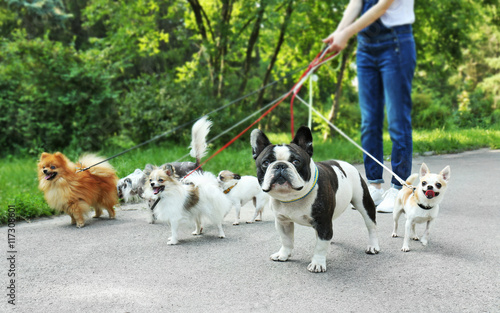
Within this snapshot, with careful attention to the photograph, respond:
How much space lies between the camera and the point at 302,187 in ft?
9.68

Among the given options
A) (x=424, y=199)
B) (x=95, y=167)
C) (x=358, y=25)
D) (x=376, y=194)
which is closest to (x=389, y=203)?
(x=376, y=194)

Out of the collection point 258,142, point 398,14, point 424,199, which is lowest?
point 424,199

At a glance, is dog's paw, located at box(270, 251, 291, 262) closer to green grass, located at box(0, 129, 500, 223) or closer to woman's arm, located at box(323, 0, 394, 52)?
woman's arm, located at box(323, 0, 394, 52)

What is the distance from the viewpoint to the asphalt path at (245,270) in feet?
Answer: 9.03

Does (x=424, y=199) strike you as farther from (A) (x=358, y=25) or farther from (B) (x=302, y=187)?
(A) (x=358, y=25)

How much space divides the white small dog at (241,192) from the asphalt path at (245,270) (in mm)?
185

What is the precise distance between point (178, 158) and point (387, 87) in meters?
5.50

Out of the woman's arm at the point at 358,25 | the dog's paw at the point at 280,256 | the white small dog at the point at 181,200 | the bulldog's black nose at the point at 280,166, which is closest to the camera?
the bulldog's black nose at the point at 280,166

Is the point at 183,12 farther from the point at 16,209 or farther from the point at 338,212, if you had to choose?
the point at 338,212

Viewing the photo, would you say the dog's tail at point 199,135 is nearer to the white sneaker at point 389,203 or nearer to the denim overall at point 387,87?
the denim overall at point 387,87

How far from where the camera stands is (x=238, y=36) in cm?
1267

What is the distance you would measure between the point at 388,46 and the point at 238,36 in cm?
848

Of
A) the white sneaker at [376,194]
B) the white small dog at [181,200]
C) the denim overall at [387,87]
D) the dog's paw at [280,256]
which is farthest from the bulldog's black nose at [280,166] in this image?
the white sneaker at [376,194]

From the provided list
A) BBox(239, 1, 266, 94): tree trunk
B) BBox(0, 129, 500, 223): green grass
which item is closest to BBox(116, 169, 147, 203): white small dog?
BBox(0, 129, 500, 223): green grass
